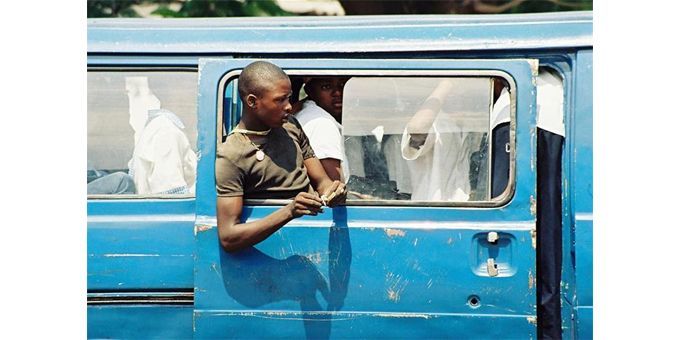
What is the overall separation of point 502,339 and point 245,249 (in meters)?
1.14

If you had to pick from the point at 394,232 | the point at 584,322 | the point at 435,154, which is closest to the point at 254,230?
the point at 394,232

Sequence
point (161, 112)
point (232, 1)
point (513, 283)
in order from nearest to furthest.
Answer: point (513, 283) → point (161, 112) → point (232, 1)

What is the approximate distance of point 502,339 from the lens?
382 centimetres

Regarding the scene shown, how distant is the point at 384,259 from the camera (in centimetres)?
380

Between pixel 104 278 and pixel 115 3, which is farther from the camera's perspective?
pixel 115 3

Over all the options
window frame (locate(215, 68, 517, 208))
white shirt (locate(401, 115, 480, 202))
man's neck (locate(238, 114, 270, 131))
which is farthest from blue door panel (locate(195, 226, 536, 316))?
man's neck (locate(238, 114, 270, 131))

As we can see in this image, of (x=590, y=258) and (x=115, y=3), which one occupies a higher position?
(x=115, y=3)

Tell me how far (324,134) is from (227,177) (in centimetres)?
48

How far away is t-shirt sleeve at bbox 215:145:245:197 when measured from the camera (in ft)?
12.3

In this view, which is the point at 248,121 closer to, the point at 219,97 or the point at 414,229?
the point at 219,97

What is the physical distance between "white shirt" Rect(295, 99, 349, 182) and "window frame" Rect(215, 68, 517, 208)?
0.69ft

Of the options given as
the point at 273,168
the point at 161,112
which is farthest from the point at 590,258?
the point at 161,112

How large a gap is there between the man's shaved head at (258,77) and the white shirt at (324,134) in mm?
295

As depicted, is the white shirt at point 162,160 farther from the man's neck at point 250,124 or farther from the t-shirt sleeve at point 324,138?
the t-shirt sleeve at point 324,138
